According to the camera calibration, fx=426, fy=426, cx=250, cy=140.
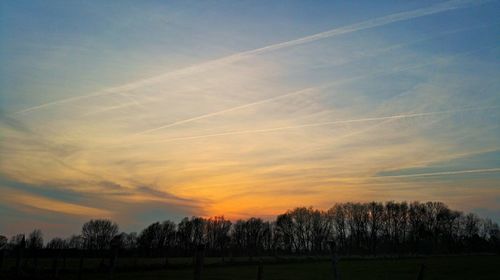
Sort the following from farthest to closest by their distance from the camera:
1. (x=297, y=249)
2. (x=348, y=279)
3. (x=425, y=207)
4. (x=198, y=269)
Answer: (x=425, y=207) → (x=297, y=249) → (x=348, y=279) → (x=198, y=269)

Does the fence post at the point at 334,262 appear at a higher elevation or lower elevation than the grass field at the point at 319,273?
higher

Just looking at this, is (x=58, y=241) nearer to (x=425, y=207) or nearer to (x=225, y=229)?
(x=225, y=229)

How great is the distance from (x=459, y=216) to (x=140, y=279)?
5528 inches

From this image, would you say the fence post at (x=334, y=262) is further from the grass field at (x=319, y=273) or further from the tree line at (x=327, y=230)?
the tree line at (x=327, y=230)

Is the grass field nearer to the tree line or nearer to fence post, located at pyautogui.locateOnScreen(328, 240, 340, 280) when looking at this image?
fence post, located at pyautogui.locateOnScreen(328, 240, 340, 280)

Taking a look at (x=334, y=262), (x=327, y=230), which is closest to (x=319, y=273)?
(x=334, y=262)

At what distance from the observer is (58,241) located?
123688 millimetres

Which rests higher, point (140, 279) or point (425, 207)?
point (425, 207)

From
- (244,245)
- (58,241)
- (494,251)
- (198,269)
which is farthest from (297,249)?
(198,269)

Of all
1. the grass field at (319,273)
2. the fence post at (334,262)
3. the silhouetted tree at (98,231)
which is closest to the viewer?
the fence post at (334,262)

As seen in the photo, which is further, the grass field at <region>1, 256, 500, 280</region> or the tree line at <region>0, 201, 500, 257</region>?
the tree line at <region>0, 201, 500, 257</region>

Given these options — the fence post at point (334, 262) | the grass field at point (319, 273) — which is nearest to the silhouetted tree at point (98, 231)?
the grass field at point (319, 273)

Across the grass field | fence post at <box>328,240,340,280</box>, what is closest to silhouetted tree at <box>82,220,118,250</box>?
the grass field

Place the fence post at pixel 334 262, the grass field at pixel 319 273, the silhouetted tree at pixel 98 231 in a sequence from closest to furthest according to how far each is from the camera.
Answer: the fence post at pixel 334 262 < the grass field at pixel 319 273 < the silhouetted tree at pixel 98 231
